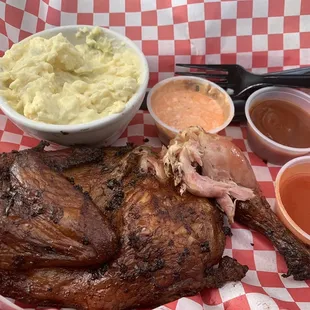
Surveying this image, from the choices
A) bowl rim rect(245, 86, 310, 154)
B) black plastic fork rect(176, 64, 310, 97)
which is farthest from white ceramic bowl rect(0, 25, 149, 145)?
bowl rim rect(245, 86, 310, 154)

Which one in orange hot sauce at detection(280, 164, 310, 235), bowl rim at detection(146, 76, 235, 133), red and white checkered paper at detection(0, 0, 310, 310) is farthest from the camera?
red and white checkered paper at detection(0, 0, 310, 310)

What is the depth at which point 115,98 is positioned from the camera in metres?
2.47

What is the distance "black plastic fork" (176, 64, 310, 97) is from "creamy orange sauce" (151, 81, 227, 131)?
156 mm

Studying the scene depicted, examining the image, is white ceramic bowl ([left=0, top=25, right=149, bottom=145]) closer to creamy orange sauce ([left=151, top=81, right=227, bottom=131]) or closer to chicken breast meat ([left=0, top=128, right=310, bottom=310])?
chicken breast meat ([left=0, top=128, right=310, bottom=310])

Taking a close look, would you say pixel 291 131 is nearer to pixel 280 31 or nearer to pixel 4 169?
pixel 280 31

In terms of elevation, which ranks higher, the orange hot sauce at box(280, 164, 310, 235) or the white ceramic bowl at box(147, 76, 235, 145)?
the white ceramic bowl at box(147, 76, 235, 145)

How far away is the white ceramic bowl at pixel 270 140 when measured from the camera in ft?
9.16

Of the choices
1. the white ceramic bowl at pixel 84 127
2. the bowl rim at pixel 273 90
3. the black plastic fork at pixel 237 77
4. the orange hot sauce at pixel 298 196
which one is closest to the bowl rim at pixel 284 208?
the orange hot sauce at pixel 298 196

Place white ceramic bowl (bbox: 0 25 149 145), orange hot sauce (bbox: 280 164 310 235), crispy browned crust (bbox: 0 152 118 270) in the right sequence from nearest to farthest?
1. crispy browned crust (bbox: 0 152 118 270)
2. white ceramic bowl (bbox: 0 25 149 145)
3. orange hot sauce (bbox: 280 164 310 235)

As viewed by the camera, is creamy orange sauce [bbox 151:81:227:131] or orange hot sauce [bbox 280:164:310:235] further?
creamy orange sauce [bbox 151:81:227:131]

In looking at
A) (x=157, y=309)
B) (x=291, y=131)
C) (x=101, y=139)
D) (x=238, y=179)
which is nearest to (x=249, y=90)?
(x=291, y=131)

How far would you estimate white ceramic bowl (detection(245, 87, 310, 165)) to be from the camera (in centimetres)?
279

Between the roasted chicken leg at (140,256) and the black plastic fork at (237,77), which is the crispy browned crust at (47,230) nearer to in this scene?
the roasted chicken leg at (140,256)

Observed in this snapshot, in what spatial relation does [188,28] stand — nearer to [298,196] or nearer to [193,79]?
[193,79]
